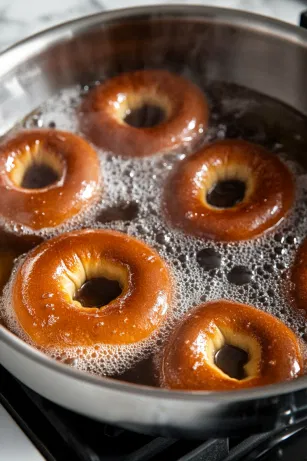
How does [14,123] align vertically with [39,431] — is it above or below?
above

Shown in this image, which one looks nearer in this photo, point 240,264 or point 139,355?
point 139,355

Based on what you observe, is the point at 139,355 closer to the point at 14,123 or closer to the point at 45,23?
A: the point at 14,123

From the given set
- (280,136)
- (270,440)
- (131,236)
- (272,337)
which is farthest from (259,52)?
(270,440)

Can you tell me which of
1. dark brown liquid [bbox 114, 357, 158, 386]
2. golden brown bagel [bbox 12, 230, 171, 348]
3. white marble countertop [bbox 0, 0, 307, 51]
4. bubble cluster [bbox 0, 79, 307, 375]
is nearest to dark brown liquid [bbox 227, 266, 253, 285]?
bubble cluster [bbox 0, 79, 307, 375]

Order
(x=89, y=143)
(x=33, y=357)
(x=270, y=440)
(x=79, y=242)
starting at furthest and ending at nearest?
(x=89, y=143)
(x=79, y=242)
(x=270, y=440)
(x=33, y=357)

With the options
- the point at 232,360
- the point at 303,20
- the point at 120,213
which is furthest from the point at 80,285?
the point at 303,20

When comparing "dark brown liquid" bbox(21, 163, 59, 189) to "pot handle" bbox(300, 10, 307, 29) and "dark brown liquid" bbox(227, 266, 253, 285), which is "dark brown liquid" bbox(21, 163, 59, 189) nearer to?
"dark brown liquid" bbox(227, 266, 253, 285)
